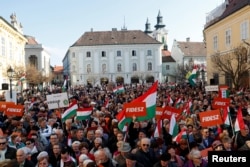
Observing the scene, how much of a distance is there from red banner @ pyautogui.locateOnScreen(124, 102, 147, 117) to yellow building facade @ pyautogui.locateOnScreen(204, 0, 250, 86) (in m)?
22.6

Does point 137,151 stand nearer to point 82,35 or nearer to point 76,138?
point 76,138

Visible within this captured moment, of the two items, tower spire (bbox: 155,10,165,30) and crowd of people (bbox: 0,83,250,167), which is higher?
tower spire (bbox: 155,10,165,30)

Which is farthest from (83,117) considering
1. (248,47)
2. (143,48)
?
(143,48)

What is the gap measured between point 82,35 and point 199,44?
2956 centimetres

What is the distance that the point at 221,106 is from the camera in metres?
14.0

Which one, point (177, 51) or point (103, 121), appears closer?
point (103, 121)

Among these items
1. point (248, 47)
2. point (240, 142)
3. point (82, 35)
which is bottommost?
point (240, 142)

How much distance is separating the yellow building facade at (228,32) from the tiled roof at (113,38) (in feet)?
136

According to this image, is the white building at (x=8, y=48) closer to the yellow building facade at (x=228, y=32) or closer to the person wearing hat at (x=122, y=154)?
the yellow building facade at (x=228, y=32)

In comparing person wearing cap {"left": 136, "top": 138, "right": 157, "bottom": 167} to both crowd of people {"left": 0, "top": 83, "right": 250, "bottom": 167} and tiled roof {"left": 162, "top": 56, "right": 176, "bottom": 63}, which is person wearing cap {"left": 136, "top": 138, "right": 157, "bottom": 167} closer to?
crowd of people {"left": 0, "top": 83, "right": 250, "bottom": 167}

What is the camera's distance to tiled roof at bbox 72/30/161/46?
87000 millimetres

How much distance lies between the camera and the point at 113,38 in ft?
289

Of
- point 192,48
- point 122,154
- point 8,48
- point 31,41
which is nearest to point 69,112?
point 122,154

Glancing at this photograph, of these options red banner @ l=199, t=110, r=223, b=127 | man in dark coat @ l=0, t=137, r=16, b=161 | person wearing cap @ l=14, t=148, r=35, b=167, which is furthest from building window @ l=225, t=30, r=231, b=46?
person wearing cap @ l=14, t=148, r=35, b=167
